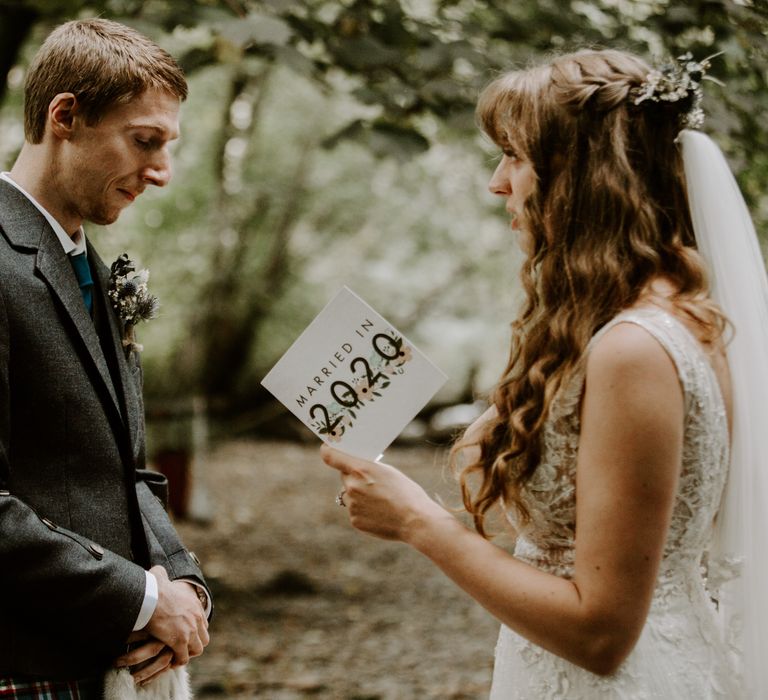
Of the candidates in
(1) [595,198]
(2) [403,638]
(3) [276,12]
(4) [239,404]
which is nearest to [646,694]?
(1) [595,198]

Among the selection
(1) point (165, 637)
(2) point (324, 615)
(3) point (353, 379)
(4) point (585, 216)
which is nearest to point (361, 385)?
(3) point (353, 379)

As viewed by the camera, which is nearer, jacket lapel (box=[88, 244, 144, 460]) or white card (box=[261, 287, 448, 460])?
white card (box=[261, 287, 448, 460])

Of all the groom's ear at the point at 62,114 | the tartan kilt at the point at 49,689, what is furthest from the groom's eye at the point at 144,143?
the tartan kilt at the point at 49,689

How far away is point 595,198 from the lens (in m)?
1.65

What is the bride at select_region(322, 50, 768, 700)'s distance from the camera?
1487 millimetres

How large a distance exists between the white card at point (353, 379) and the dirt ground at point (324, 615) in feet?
5.04

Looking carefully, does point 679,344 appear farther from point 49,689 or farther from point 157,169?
point 49,689

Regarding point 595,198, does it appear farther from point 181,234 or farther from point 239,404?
point 239,404

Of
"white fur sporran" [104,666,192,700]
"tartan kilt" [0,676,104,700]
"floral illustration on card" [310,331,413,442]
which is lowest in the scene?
"white fur sporran" [104,666,192,700]

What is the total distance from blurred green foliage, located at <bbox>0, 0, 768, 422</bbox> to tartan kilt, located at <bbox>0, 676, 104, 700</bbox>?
6.69 ft

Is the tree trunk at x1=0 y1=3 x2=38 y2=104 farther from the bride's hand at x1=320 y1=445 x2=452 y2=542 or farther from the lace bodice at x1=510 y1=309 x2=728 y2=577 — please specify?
the lace bodice at x1=510 y1=309 x2=728 y2=577

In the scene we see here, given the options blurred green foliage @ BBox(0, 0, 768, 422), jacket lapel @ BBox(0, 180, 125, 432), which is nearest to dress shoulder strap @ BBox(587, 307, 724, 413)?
jacket lapel @ BBox(0, 180, 125, 432)

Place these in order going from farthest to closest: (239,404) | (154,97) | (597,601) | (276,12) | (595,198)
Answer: (239,404), (276,12), (154,97), (595,198), (597,601)

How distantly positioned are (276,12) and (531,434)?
85.9 inches
